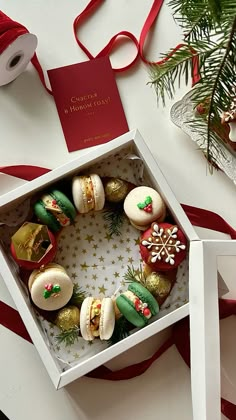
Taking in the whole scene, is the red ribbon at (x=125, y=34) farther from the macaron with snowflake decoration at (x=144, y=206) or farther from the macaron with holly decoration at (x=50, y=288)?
the macaron with holly decoration at (x=50, y=288)

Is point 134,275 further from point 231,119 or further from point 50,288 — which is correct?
point 231,119

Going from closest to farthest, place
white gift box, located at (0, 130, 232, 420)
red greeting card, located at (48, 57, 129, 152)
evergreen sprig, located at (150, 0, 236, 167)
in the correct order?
evergreen sprig, located at (150, 0, 236, 167) → white gift box, located at (0, 130, 232, 420) → red greeting card, located at (48, 57, 129, 152)

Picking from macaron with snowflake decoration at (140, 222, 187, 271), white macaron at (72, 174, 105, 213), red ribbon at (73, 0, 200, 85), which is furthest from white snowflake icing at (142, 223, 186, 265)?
red ribbon at (73, 0, 200, 85)

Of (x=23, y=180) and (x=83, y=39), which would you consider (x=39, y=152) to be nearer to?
(x=23, y=180)

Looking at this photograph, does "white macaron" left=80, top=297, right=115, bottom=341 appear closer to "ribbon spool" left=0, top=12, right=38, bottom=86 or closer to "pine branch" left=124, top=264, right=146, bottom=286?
"pine branch" left=124, top=264, right=146, bottom=286

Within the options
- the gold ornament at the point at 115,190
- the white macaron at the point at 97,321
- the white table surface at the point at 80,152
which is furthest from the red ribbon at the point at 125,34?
the white macaron at the point at 97,321
